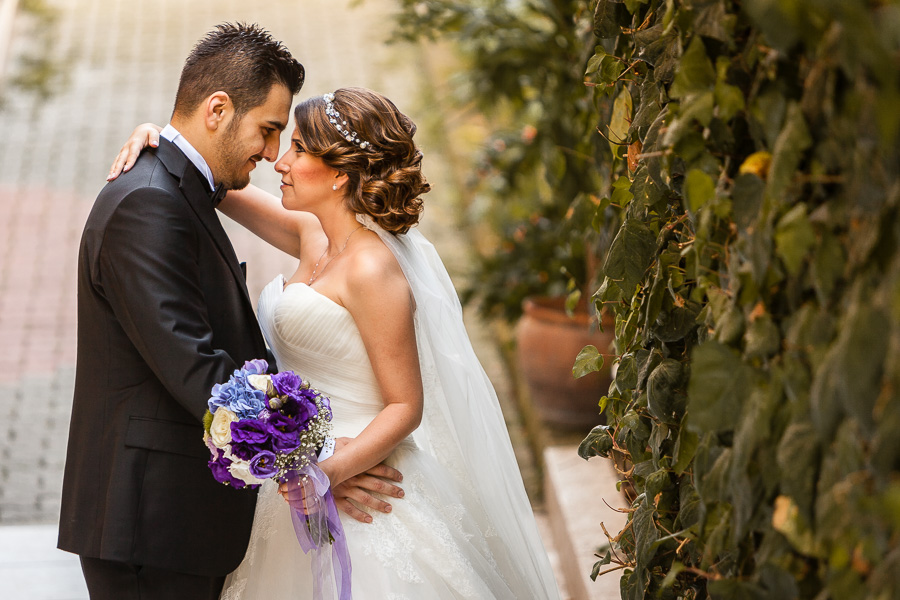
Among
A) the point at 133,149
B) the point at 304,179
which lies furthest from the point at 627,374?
the point at 133,149

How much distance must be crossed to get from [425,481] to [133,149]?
114cm

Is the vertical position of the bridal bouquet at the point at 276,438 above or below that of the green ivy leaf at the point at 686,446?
below

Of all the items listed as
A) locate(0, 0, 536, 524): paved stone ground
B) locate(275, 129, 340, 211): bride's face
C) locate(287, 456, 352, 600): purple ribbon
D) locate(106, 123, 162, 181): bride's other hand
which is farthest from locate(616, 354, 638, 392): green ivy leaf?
locate(0, 0, 536, 524): paved stone ground

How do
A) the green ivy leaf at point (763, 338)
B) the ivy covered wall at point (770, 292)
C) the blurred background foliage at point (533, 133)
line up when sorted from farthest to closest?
the blurred background foliage at point (533, 133) < the green ivy leaf at point (763, 338) < the ivy covered wall at point (770, 292)

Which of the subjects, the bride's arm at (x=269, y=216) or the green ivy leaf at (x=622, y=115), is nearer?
the green ivy leaf at (x=622, y=115)

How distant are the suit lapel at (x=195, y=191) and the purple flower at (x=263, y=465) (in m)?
0.43

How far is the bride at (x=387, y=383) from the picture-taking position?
232 cm

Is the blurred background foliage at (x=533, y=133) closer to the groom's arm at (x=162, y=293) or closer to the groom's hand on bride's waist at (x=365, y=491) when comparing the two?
the groom's hand on bride's waist at (x=365, y=491)

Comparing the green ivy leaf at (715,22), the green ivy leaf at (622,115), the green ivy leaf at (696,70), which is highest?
the green ivy leaf at (715,22)

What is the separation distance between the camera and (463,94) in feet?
17.5

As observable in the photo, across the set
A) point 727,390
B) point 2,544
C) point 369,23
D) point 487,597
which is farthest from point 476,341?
point 369,23

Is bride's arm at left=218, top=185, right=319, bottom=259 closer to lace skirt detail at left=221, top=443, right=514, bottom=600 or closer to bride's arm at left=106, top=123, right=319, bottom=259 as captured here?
bride's arm at left=106, top=123, right=319, bottom=259

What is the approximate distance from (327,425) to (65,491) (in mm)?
729

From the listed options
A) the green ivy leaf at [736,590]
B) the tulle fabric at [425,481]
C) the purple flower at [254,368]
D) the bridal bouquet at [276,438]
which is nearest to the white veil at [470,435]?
the tulle fabric at [425,481]
